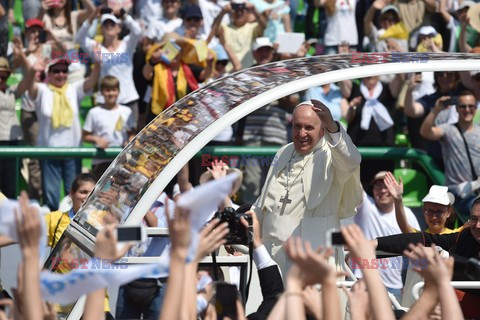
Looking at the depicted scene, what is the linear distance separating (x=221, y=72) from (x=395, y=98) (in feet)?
6.29

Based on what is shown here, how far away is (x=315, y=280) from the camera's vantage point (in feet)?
14.5

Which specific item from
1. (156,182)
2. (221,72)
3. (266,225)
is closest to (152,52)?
(221,72)

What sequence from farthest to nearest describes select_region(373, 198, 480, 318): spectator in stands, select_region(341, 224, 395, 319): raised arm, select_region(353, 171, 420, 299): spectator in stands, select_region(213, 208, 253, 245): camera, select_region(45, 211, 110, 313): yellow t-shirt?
1. select_region(353, 171, 420, 299): spectator in stands
2. select_region(45, 211, 110, 313): yellow t-shirt
3. select_region(373, 198, 480, 318): spectator in stands
4. select_region(213, 208, 253, 245): camera
5. select_region(341, 224, 395, 319): raised arm

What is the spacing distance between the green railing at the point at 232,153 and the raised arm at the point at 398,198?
234 cm

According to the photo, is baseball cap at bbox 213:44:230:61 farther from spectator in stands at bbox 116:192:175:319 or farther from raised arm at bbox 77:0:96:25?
spectator in stands at bbox 116:192:175:319

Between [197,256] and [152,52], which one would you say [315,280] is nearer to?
[197,256]

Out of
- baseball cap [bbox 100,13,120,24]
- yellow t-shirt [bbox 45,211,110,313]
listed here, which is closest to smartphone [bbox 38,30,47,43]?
baseball cap [bbox 100,13,120,24]

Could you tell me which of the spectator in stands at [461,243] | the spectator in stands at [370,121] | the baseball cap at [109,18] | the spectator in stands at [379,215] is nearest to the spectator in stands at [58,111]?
the baseball cap at [109,18]

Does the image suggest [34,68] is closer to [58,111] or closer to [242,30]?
[58,111]

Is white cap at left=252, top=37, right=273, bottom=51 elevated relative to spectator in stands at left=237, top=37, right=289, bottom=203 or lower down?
elevated

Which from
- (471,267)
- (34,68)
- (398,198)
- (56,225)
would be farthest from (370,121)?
(471,267)

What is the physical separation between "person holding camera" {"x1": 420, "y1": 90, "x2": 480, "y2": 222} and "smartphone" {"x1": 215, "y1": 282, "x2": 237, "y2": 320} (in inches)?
217

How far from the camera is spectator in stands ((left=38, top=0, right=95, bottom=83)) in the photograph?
41.8 ft

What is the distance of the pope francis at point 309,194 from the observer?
749 centimetres
